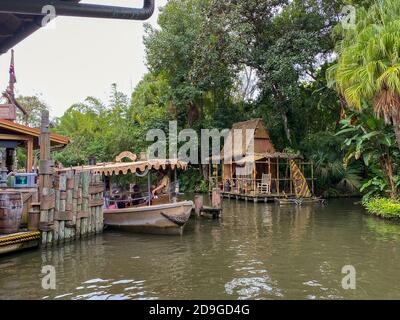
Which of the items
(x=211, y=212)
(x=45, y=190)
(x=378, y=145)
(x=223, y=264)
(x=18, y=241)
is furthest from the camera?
(x=211, y=212)

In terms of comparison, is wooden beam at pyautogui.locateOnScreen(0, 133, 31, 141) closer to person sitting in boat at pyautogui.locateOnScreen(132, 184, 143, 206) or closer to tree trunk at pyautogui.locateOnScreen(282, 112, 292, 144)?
person sitting in boat at pyautogui.locateOnScreen(132, 184, 143, 206)

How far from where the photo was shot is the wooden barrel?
1110 cm

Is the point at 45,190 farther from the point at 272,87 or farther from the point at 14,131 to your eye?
the point at 272,87

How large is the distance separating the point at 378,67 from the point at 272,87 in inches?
533

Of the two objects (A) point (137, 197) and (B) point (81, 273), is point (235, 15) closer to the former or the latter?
(A) point (137, 197)

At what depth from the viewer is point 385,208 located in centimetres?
1689

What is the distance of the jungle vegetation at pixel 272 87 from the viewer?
1814 centimetres

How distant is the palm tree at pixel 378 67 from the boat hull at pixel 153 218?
7469mm

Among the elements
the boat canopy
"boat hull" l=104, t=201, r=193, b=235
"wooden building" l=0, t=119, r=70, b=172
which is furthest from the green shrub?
"wooden building" l=0, t=119, r=70, b=172

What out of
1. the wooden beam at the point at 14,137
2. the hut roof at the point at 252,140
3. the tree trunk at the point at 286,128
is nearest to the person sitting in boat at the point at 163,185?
the wooden beam at the point at 14,137

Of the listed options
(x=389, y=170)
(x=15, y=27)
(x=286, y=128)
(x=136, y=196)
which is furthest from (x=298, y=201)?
(x=15, y=27)

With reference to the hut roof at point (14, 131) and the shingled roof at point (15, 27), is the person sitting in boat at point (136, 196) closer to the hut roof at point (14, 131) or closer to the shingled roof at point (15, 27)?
the hut roof at point (14, 131)
